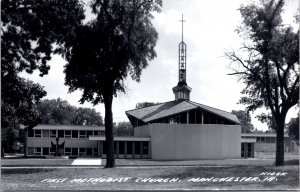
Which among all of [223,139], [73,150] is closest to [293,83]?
[223,139]

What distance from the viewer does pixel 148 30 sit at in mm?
27312

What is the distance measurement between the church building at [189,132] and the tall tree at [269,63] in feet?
59.5

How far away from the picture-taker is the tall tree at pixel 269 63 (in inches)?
1027

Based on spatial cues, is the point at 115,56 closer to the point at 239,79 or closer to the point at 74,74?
the point at 74,74

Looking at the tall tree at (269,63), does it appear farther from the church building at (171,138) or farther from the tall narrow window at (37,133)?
the tall narrow window at (37,133)

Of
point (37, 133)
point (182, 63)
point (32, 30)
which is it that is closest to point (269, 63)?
point (32, 30)

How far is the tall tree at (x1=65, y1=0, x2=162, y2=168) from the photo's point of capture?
2644 centimetres

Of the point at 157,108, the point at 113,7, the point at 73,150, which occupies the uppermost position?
the point at 113,7

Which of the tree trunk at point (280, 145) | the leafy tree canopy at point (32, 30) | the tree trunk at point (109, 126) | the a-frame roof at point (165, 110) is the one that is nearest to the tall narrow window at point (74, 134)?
the a-frame roof at point (165, 110)

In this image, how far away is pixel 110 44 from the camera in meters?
26.7

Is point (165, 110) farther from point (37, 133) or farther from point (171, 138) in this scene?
point (37, 133)

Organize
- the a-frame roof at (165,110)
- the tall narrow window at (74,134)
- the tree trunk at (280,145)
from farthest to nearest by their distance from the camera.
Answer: the tall narrow window at (74,134)
the a-frame roof at (165,110)
the tree trunk at (280,145)

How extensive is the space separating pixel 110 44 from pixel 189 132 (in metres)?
24.5

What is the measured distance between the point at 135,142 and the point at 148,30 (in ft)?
83.4
